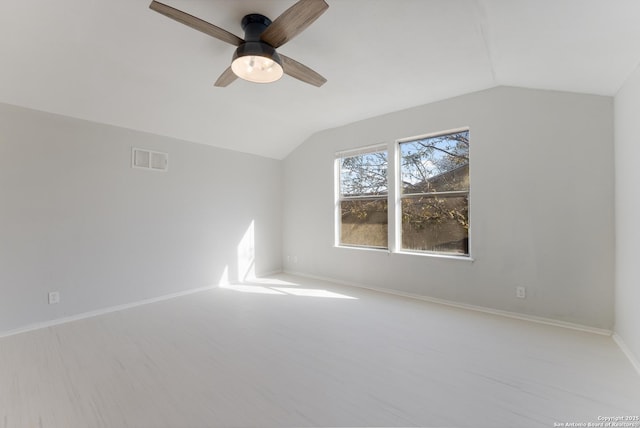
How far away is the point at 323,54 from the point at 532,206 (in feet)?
8.82

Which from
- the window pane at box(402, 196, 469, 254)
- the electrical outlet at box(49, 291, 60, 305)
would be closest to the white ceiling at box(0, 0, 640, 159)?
the window pane at box(402, 196, 469, 254)

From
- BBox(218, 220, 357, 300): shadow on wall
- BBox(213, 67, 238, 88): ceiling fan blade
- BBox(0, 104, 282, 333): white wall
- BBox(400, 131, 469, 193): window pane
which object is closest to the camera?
BBox(213, 67, 238, 88): ceiling fan blade

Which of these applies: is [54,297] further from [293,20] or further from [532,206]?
[532,206]

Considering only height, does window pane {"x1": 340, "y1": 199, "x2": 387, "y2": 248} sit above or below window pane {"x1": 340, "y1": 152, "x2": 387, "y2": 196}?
below

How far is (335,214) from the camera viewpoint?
465 cm

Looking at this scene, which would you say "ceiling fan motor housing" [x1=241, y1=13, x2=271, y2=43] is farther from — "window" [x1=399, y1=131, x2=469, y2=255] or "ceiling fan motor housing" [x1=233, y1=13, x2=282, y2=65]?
"window" [x1=399, y1=131, x2=469, y2=255]

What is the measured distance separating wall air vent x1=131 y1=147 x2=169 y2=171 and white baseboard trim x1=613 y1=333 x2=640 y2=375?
17.0 feet

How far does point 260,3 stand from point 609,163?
3379 millimetres

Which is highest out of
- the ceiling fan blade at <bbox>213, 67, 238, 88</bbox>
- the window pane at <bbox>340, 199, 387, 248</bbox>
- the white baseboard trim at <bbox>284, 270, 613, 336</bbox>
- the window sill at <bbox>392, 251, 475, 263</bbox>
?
the ceiling fan blade at <bbox>213, 67, 238, 88</bbox>

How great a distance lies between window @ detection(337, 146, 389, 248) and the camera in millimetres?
4176

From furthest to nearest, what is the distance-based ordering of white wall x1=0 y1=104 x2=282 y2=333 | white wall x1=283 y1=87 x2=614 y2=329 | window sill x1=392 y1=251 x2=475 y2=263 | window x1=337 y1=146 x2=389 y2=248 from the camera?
window x1=337 y1=146 x2=389 y2=248, window sill x1=392 y1=251 x2=475 y2=263, white wall x1=0 y1=104 x2=282 y2=333, white wall x1=283 y1=87 x2=614 y2=329

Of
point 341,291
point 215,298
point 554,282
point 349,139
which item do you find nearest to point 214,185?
→ point 215,298

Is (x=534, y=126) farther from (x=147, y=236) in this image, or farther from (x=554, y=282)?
(x=147, y=236)

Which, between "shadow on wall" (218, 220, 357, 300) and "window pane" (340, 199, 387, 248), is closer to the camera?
"shadow on wall" (218, 220, 357, 300)
